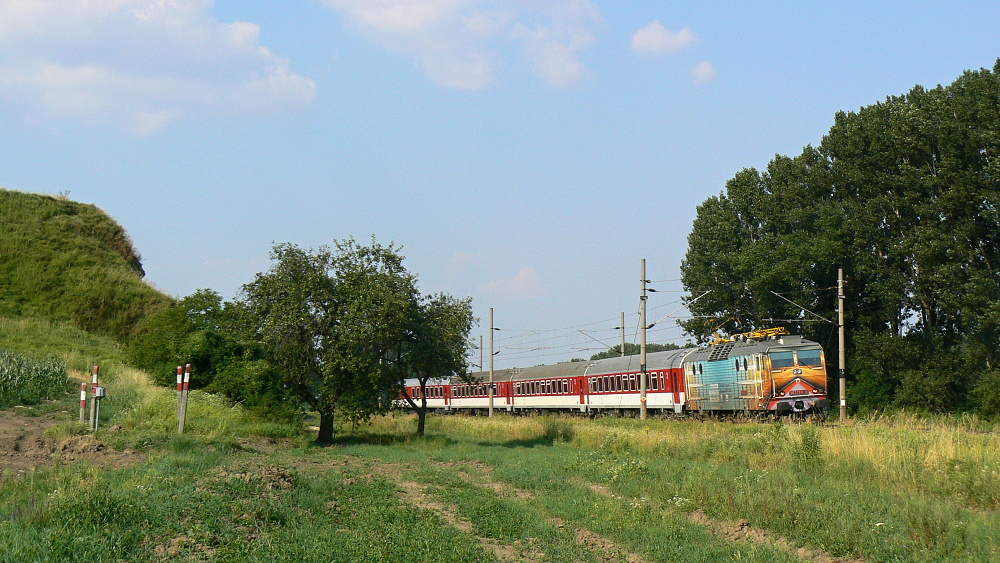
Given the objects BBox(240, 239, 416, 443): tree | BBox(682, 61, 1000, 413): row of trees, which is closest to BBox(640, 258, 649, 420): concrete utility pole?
BBox(682, 61, 1000, 413): row of trees

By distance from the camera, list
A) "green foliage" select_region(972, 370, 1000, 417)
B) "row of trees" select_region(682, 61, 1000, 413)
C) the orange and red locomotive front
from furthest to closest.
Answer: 1. "row of trees" select_region(682, 61, 1000, 413)
2. "green foliage" select_region(972, 370, 1000, 417)
3. the orange and red locomotive front

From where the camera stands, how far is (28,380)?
23.9m

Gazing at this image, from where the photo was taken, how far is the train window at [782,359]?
1259 inches

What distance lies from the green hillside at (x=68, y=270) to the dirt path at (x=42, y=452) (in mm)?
29804

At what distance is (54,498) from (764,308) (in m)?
43.0

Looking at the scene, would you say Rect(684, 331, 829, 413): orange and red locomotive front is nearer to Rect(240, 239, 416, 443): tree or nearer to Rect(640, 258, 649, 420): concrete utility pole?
Rect(640, 258, 649, 420): concrete utility pole

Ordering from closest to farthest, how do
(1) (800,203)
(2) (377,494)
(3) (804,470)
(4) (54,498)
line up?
(4) (54,498) < (2) (377,494) < (3) (804,470) < (1) (800,203)

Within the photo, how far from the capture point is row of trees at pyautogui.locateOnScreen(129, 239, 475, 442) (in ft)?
75.2

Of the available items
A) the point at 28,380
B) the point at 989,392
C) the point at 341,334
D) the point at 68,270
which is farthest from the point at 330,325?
the point at 68,270

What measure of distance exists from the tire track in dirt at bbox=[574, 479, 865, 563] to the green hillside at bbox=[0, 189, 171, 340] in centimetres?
4243

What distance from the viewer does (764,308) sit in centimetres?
4703

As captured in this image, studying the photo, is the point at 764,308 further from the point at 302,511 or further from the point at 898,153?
the point at 302,511

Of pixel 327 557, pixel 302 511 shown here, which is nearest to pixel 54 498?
pixel 302 511

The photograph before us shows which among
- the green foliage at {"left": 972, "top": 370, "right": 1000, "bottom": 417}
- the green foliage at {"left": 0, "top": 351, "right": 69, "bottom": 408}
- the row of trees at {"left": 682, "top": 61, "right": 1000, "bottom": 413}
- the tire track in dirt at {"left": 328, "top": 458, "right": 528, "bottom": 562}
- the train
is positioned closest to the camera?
the tire track in dirt at {"left": 328, "top": 458, "right": 528, "bottom": 562}
